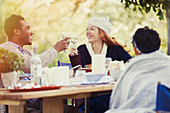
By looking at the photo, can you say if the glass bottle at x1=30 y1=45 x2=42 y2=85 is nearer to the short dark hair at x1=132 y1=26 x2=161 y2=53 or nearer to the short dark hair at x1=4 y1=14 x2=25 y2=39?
the short dark hair at x1=132 y1=26 x2=161 y2=53

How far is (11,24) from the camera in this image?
124 inches

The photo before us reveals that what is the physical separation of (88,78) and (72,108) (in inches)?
19.5

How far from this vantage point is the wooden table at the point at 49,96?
1576 millimetres

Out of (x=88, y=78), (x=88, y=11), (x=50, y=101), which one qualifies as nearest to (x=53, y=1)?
(x=88, y=11)

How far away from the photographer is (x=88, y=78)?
2.15 meters

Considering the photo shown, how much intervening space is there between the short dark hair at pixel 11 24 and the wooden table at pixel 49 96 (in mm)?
1465

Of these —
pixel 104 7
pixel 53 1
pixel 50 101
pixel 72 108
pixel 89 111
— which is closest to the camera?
pixel 50 101

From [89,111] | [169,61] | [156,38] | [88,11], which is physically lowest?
[89,111]

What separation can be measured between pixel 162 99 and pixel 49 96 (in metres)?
0.63

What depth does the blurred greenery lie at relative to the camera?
200 inches

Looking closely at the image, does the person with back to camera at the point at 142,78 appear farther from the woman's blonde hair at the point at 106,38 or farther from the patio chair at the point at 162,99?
the woman's blonde hair at the point at 106,38

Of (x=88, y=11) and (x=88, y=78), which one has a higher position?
(x=88, y=11)

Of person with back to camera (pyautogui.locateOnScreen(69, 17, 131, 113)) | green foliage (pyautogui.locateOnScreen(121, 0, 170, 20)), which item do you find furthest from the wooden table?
green foliage (pyautogui.locateOnScreen(121, 0, 170, 20))

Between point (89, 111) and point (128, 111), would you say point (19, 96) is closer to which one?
point (128, 111)
